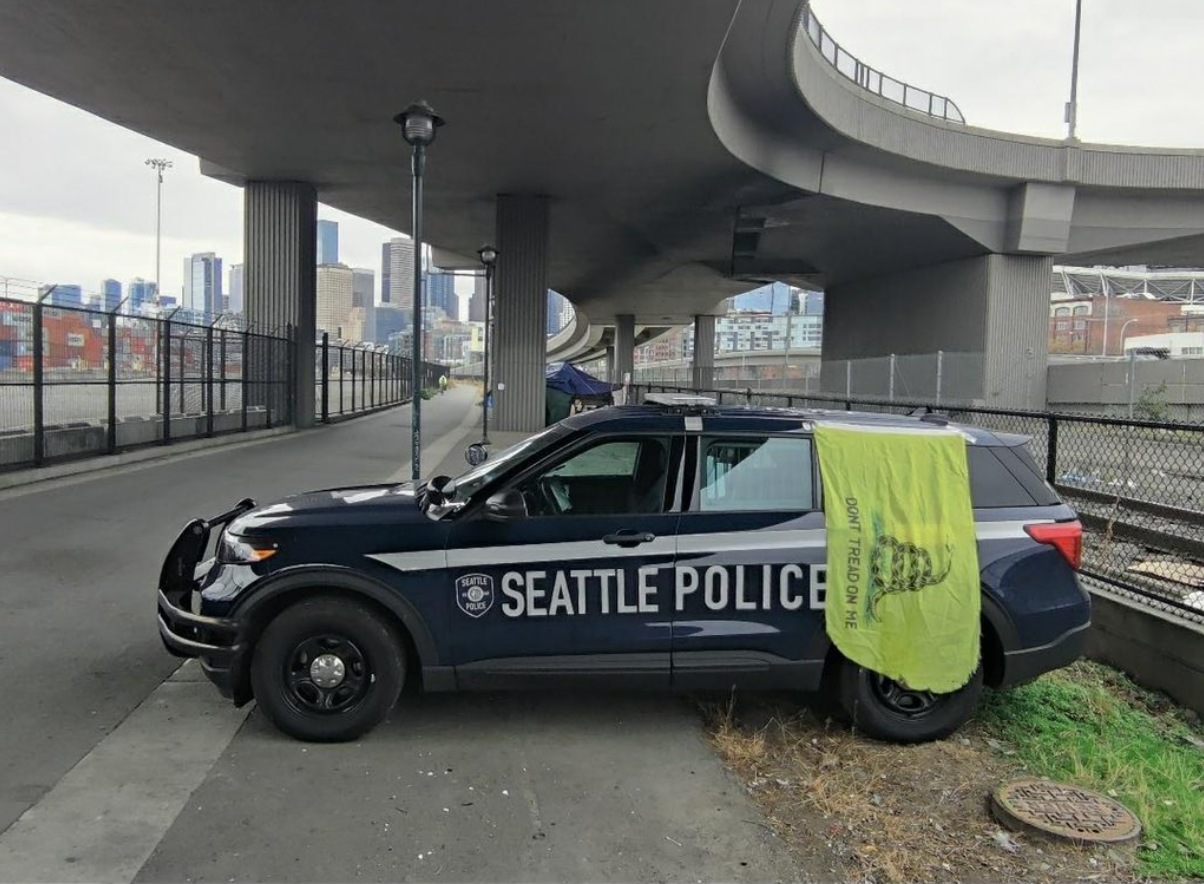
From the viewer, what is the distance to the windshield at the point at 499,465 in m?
4.60

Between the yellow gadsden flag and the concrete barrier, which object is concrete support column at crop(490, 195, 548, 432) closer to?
the concrete barrier

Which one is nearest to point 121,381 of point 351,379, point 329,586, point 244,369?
point 244,369

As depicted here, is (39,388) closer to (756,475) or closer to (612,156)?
(756,475)

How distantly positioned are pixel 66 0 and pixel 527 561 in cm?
1339

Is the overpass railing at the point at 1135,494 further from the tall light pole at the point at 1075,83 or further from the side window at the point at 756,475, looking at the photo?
the tall light pole at the point at 1075,83

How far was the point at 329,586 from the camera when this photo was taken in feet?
13.8

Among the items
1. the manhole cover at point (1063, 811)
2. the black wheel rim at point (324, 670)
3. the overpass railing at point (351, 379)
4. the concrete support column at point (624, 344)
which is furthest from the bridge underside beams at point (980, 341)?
the concrete support column at point (624, 344)

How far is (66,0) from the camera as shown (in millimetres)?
12789

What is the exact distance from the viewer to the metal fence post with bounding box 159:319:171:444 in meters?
15.9

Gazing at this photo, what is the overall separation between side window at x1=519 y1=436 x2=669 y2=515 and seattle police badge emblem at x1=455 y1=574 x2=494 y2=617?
1.43 feet

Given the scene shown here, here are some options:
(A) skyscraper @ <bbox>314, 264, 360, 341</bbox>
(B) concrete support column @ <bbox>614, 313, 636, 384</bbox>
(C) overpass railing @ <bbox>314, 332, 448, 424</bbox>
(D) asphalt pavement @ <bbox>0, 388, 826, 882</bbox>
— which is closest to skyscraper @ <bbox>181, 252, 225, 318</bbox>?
(A) skyscraper @ <bbox>314, 264, 360, 341</bbox>

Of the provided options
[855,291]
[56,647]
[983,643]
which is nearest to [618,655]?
[983,643]

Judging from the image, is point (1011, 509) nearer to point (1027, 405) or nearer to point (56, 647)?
point (56, 647)

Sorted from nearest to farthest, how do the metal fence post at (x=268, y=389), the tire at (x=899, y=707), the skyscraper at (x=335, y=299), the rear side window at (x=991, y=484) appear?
the tire at (x=899, y=707) < the rear side window at (x=991, y=484) < the metal fence post at (x=268, y=389) < the skyscraper at (x=335, y=299)
